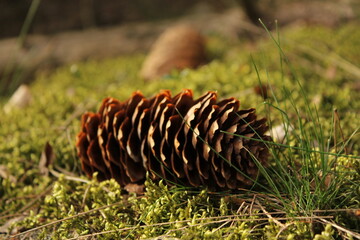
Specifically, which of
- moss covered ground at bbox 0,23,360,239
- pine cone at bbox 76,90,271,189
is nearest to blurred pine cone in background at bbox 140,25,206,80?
moss covered ground at bbox 0,23,360,239

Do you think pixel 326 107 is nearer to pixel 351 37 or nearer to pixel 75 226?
pixel 75 226

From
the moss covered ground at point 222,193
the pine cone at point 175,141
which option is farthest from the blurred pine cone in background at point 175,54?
the pine cone at point 175,141

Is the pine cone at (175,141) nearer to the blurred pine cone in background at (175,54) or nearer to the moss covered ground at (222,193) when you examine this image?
Result: the moss covered ground at (222,193)

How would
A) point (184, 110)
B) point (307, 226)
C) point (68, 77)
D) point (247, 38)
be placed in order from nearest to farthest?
1. point (307, 226)
2. point (184, 110)
3. point (68, 77)
4. point (247, 38)

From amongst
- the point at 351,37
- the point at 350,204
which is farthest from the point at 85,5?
the point at 350,204

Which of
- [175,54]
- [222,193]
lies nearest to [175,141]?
[222,193]

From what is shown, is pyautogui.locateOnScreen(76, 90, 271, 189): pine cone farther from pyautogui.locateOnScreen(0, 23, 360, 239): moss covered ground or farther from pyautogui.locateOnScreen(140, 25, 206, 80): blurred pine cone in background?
pyautogui.locateOnScreen(140, 25, 206, 80): blurred pine cone in background
